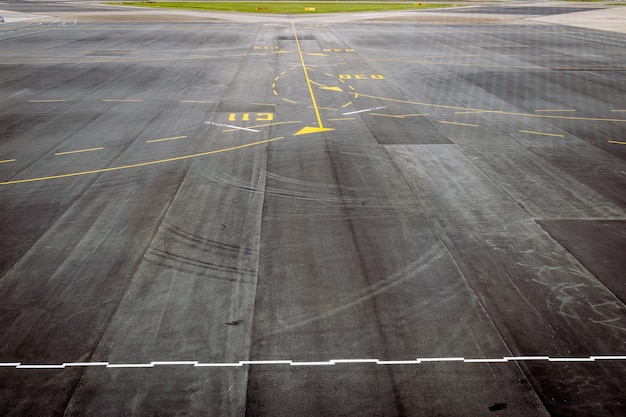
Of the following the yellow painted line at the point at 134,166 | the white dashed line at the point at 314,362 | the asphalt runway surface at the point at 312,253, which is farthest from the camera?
the yellow painted line at the point at 134,166

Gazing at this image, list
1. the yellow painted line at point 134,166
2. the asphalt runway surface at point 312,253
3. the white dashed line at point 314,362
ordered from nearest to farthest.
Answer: the asphalt runway surface at point 312,253, the white dashed line at point 314,362, the yellow painted line at point 134,166

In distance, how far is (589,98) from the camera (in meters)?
45.9

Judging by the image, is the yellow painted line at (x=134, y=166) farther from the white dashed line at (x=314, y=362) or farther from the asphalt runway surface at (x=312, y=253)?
the white dashed line at (x=314, y=362)

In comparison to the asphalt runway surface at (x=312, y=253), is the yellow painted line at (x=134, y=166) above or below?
above

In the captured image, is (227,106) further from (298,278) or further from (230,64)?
(298,278)

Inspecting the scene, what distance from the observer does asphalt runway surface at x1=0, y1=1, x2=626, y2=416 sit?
45.5 ft

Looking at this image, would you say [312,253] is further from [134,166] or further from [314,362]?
[134,166]

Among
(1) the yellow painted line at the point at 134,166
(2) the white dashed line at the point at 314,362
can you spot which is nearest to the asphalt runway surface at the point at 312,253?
(2) the white dashed line at the point at 314,362

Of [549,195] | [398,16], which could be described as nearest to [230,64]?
[549,195]

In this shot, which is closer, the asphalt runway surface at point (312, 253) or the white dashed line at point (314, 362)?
the asphalt runway surface at point (312, 253)

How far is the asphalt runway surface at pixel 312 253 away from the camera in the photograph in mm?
13875

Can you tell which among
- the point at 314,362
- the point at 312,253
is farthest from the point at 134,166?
the point at 314,362

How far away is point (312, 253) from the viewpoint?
20.6 m

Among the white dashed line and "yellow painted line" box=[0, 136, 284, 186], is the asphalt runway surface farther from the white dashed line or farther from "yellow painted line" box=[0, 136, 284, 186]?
"yellow painted line" box=[0, 136, 284, 186]
